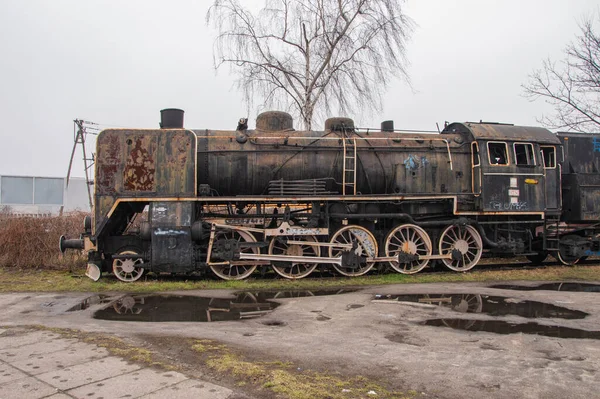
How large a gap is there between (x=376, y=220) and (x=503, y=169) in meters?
3.68

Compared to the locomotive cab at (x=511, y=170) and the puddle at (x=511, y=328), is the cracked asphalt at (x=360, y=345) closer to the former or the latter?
the puddle at (x=511, y=328)

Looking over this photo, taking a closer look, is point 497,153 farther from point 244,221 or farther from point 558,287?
point 244,221

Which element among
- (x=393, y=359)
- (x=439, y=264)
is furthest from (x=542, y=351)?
(x=439, y=264)

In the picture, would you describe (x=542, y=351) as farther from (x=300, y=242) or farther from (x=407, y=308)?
(x=300, y=242)

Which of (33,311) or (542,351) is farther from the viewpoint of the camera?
(33,311)

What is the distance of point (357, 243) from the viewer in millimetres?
10656

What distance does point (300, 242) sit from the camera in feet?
33.8

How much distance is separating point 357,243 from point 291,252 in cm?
167

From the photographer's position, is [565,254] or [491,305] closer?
[491,305]

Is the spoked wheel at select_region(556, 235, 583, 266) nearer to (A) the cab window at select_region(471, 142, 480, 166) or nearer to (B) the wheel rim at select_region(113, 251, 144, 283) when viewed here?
(A) the cab window at select_region(471, 142, 480, 166)

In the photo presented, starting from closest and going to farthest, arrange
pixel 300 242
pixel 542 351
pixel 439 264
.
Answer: pixel 542 351, pixel 300 242, pixel 439 264

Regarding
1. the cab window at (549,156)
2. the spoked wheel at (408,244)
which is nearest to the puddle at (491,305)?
the spoked wheel at (408,244)

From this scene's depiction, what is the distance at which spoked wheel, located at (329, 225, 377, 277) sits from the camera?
10664 mm

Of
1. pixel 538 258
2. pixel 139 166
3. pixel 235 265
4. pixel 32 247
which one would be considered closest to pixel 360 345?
pixel 235 265
